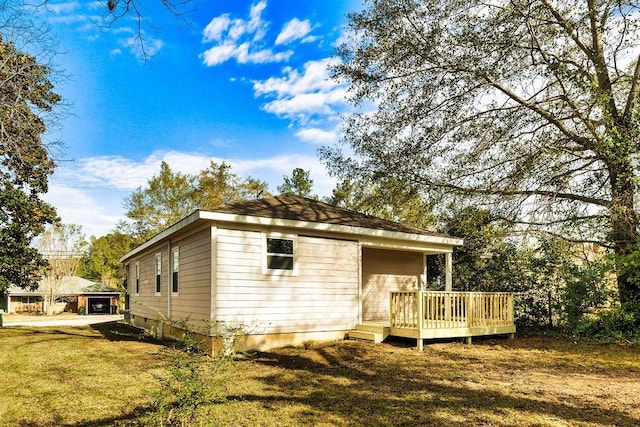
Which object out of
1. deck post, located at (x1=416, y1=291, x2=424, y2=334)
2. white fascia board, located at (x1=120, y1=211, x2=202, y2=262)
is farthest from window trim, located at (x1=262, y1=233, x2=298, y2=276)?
deck post, located at (x1=416, y1=291, x2=424, y2=334)

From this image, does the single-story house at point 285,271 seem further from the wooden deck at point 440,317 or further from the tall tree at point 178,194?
the tall tree at point 178,194

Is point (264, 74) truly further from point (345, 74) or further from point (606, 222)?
point (606, 222)

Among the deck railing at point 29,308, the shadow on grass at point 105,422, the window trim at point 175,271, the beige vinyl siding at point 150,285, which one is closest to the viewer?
the shadow on grass at point 105,422

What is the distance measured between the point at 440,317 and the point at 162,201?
93.9 ft

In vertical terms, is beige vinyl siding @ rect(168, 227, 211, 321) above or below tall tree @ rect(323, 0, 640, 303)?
below

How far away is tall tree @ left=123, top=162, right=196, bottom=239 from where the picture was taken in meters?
34.8

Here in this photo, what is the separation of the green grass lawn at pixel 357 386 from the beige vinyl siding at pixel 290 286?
2.63ft

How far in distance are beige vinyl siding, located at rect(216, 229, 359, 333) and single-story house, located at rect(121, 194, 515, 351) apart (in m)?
0.02

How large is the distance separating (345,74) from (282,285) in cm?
676

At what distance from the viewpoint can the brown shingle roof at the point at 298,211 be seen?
34.6 ft

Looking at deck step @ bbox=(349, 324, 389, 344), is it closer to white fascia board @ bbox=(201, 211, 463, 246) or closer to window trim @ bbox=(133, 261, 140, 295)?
white fascia board @ bbox=(201, 211, 463, 246)

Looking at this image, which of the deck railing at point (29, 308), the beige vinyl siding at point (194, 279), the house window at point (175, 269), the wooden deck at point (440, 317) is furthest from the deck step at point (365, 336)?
the deck railing at point (29, 308)

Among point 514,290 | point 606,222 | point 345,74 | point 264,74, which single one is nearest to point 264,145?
point 264,74

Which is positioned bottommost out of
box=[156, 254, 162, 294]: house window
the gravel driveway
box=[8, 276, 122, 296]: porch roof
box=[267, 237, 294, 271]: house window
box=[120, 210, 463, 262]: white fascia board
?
the gravel driveway
